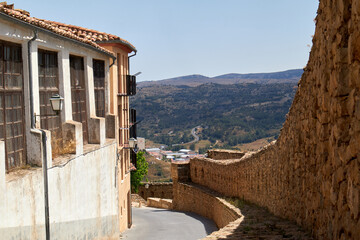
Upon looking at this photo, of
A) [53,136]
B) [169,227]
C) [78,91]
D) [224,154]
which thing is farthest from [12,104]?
[224,154]

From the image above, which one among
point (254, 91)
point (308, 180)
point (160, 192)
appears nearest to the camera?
point (308, 180)

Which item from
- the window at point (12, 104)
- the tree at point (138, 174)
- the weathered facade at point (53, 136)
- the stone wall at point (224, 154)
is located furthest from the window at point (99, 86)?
the tree at point (138, 174)

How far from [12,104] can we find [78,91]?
4.13 meters

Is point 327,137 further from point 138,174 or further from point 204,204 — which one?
point 138,174

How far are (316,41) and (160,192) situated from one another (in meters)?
31.7

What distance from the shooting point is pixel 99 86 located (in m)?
14.2

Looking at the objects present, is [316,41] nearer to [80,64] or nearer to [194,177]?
[80,64]

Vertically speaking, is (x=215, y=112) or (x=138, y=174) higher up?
(x=215, y=112)

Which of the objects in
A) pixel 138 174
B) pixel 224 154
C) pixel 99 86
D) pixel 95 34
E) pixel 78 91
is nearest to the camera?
pixel 78 91

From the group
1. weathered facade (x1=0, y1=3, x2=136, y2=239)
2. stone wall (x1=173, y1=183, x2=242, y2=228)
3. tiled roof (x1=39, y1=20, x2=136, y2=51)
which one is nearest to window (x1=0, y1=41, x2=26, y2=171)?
weathered facade (x1=0, y1=3, x2=136, y2=239)

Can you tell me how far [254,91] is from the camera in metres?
152

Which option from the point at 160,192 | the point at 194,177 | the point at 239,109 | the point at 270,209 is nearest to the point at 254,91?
the point at 239,109

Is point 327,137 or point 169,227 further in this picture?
point 169,227

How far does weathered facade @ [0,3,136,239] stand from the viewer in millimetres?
7879
